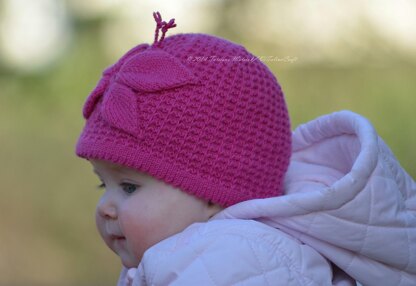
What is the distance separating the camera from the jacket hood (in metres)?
1.42

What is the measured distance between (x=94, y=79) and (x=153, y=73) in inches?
144

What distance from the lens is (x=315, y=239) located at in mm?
1461

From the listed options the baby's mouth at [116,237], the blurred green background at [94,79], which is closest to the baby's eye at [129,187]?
the baby's mouth at [116,237]

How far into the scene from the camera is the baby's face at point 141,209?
58.6 inches

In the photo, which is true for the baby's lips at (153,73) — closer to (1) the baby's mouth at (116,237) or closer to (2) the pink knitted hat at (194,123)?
(2) the pink knitted hat at (194,123)

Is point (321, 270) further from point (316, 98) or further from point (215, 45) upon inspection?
point (316, 98)

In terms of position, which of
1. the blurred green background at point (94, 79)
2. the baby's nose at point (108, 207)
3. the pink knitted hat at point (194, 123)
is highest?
the pink knitted hat at point (194, 123)

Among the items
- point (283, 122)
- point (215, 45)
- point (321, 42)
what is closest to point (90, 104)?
point (215, 45)

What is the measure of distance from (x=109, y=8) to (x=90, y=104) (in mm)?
3505

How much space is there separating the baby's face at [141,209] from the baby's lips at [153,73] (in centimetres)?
19

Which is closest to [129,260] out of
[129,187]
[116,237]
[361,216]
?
[116,237]

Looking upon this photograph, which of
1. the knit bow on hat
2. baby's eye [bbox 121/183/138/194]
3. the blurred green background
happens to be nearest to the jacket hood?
baby's eye [bbox 121/183/138/194]

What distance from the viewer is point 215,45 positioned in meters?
1.63

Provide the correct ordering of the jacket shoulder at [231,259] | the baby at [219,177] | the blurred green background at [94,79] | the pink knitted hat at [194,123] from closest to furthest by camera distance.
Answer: the jacket shoulder at [231,259] < the baby at [219,177] < the pink knitted hat at [194,123] < the blurred green background at [94,79]
